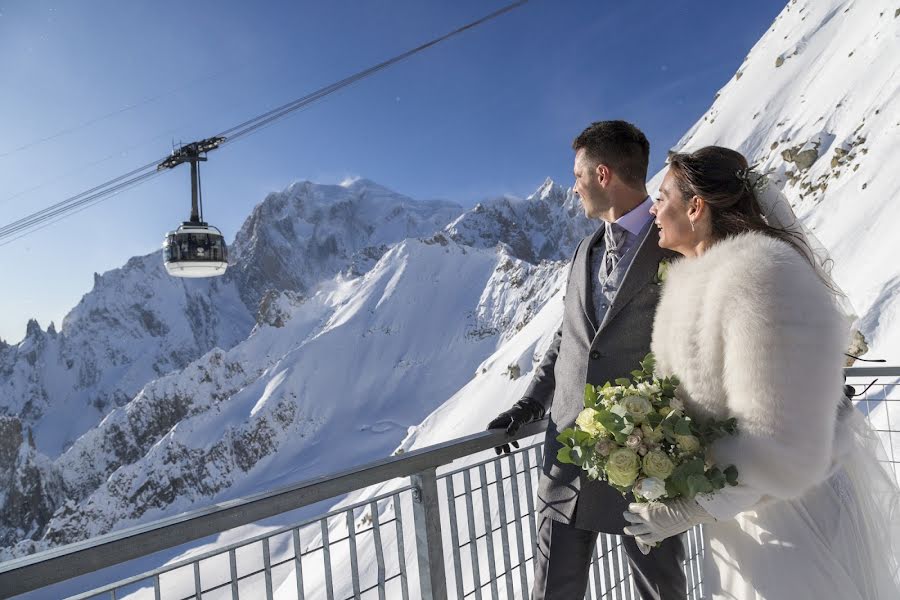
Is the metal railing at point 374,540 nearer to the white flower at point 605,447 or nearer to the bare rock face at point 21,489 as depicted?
the white flower at point 605,447

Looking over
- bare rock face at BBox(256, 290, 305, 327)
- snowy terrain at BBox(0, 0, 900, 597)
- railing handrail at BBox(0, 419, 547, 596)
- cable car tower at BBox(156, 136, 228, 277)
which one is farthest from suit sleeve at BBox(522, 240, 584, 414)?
bare rock face at BBox(256, 290, 305, 327)

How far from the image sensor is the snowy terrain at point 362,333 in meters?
19.6

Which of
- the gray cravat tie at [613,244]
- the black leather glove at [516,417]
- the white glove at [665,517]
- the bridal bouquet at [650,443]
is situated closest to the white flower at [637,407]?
the bridal bouquet at [650,443]

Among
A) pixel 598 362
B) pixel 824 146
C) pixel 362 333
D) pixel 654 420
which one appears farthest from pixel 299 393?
pixel 654 420

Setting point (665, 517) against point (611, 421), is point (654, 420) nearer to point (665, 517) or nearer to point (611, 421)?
point (611, 421)

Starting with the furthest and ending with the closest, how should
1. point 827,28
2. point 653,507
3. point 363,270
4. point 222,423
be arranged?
point 363,270
point 222,423
point 827,28
point 653,507

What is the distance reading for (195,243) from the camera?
19.5ft

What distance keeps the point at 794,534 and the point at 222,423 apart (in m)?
84.8

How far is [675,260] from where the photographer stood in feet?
5.54

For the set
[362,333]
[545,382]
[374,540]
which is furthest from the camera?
[362,333]

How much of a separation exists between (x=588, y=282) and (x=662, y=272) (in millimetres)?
266

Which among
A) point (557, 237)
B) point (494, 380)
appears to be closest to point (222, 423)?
point (494, 380)

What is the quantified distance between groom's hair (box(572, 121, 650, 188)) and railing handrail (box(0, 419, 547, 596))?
3.38 ft

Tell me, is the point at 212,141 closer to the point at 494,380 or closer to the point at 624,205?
the point at 624,205
